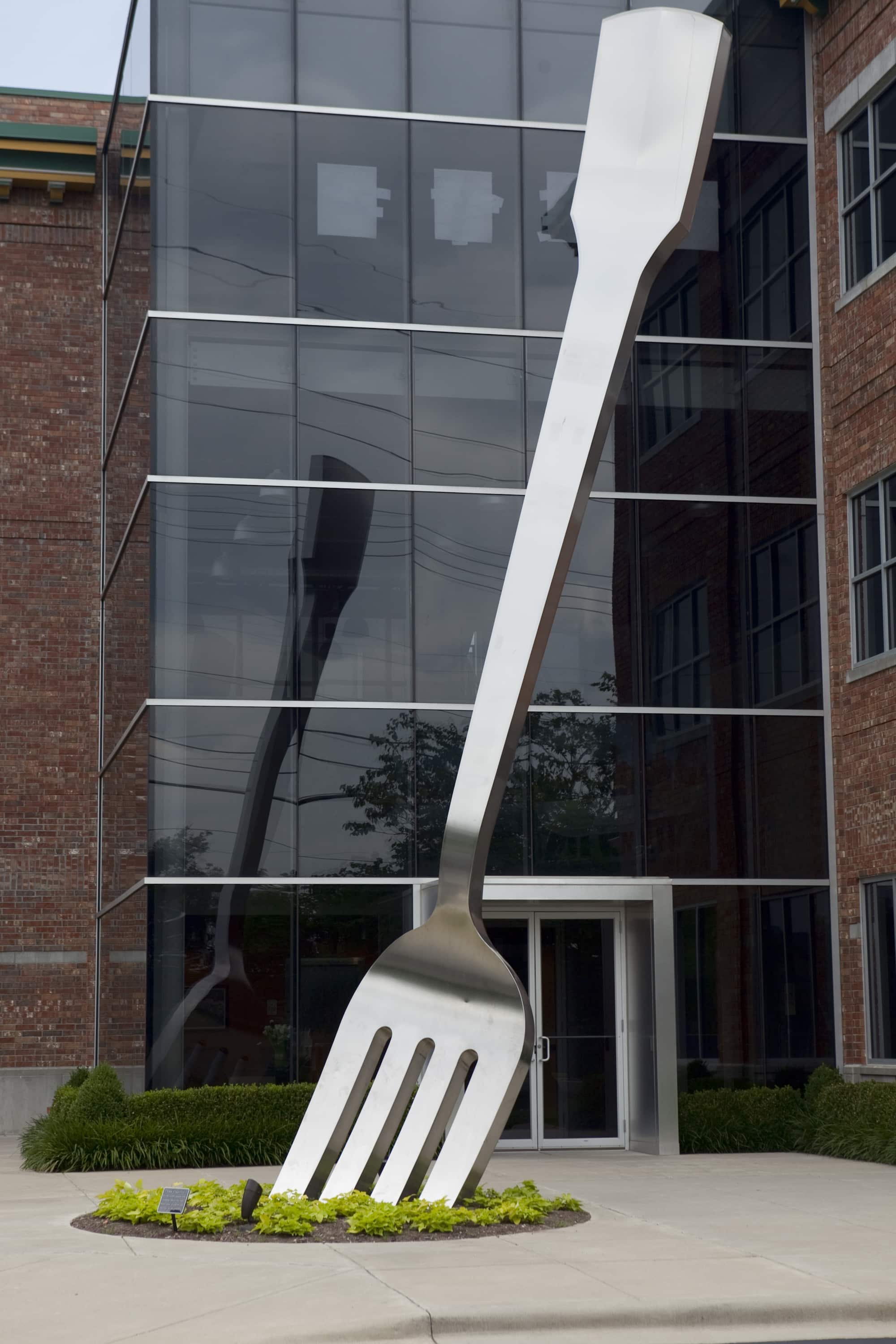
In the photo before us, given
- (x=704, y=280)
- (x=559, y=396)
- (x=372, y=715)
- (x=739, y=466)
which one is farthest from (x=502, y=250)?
(x=559, y=396)

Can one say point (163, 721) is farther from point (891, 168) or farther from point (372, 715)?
point (891, 168)

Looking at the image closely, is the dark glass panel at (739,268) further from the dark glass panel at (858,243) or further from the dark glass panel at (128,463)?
the dark glass panel at (128,463)

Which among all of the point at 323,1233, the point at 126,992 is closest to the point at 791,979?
the point at 126,992

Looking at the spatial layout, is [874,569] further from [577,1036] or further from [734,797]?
[577,1036]

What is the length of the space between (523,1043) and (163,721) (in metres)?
8.68

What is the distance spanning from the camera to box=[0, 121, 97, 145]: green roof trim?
71.1 feet

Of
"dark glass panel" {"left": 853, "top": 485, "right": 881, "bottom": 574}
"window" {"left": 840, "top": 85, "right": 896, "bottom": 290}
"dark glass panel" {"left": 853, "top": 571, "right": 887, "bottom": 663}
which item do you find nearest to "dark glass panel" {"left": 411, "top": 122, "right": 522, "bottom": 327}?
"window" {"left": 840, "top": 85, "right": 896, "bottom": 290}

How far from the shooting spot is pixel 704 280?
18.6m

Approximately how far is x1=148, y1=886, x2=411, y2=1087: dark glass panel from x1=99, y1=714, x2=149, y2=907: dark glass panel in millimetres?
838

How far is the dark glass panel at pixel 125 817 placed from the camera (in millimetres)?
17453

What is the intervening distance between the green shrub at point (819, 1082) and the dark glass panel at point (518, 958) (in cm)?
287

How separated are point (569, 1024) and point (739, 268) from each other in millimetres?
8633

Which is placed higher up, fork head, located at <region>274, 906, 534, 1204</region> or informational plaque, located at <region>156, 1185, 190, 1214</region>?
fork head, located at <region>274, 906, 534, 1204</region>

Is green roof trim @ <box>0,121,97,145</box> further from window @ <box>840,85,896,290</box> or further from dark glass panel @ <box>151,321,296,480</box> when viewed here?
window @ <box>840,85,896,290</box>
